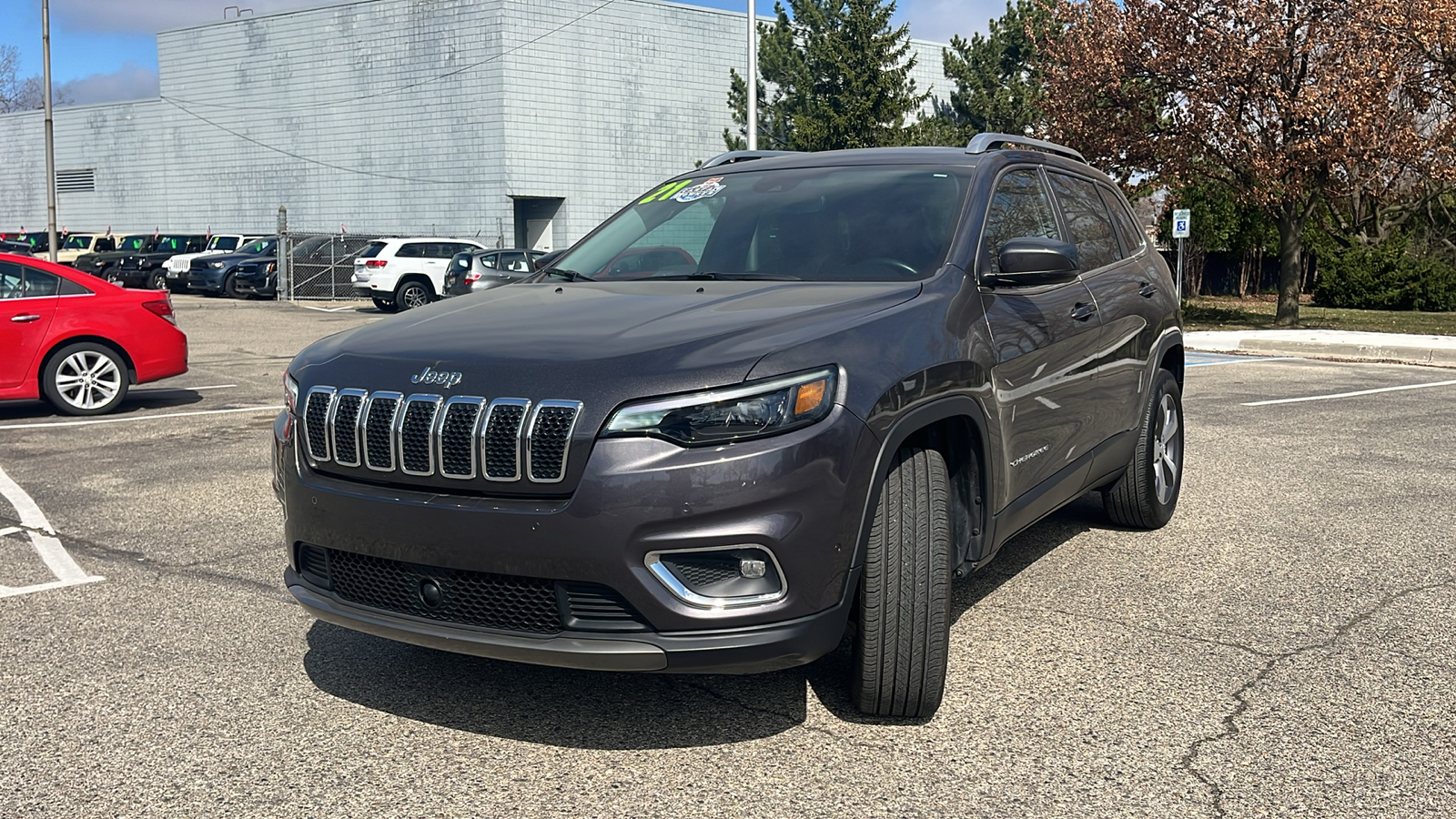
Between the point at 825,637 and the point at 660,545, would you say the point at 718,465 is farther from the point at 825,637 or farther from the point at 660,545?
the point at 825,637

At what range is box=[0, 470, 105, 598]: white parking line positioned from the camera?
5.56 meters

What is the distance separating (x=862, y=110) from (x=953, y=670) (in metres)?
34.1

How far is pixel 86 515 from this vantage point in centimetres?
698

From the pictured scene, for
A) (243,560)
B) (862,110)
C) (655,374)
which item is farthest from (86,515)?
(862,110)

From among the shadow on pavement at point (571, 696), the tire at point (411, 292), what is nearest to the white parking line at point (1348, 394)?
the shadow on pavement at point (571, 696)

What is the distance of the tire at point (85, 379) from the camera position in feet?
36.6

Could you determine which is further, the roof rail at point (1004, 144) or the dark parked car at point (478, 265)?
the dark parked car at point (478, 265)

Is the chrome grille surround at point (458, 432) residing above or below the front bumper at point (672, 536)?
above

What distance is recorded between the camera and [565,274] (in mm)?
5121

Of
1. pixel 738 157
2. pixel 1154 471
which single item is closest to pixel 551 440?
pixel 738 157

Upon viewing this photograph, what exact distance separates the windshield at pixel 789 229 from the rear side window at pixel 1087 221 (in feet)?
3.10

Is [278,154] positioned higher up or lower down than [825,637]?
higher up

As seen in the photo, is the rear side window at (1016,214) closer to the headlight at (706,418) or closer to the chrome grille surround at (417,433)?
the headlight at (706,418)

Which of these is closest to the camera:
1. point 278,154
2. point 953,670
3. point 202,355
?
point 953,670
